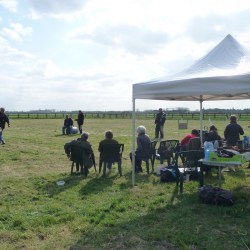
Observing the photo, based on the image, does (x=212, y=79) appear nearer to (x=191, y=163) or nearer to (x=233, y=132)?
(x=191, y=163)

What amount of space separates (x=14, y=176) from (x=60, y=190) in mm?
2140

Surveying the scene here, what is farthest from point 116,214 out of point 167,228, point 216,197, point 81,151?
point 81,151

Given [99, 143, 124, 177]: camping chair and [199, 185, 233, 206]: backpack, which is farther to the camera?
[99, 143, 124, 177]: camping chair

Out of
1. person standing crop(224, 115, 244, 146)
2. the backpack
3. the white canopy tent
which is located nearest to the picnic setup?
the white canopy tent

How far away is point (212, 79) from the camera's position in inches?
258

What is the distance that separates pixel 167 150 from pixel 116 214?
4326 millimetres

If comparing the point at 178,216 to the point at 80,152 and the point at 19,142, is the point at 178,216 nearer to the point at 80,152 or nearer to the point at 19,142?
the point at 80,152

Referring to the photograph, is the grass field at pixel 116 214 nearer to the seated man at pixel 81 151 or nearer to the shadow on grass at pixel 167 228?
the shadow on grass at pixel 167 228

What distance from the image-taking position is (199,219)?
5.81m

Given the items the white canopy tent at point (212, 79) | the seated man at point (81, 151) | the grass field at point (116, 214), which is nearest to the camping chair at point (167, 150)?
the grass field at point (116, 214)

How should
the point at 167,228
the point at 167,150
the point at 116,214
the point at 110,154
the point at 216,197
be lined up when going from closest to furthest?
the point at 167,228 < the point at 116,214 < the point at 216,197 < the point at 110,154 < the point at 167,150

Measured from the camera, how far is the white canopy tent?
637cm

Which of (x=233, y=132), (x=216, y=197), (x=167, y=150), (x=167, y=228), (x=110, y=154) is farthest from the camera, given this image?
(x=233, y=132)

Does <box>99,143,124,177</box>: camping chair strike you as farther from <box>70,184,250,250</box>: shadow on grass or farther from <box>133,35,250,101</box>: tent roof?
<box>70,184,250,250</box>: shadow on grass
